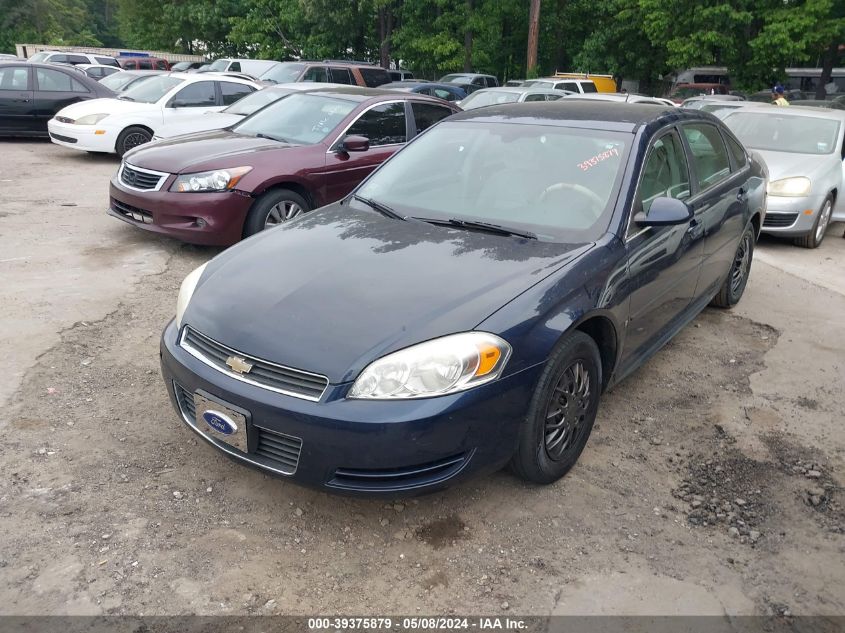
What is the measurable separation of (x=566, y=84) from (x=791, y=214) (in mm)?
13864

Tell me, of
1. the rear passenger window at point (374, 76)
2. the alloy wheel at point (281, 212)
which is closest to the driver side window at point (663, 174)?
the alloy wheel at point (281, 212)

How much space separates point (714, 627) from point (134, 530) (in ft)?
7.60

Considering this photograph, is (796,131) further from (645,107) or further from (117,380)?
(117,380)

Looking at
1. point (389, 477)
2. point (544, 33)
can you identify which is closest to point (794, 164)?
point (389, 477)

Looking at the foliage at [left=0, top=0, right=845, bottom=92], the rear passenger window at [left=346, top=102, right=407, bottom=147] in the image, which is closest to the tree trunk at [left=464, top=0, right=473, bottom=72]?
the foliage at [left=0, top=0, right=845, bottom=92]

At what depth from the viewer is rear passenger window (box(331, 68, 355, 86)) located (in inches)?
741

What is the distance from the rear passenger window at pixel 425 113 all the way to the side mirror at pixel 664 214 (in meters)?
4.56

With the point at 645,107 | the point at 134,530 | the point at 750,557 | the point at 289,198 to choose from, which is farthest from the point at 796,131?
the point at 134,530

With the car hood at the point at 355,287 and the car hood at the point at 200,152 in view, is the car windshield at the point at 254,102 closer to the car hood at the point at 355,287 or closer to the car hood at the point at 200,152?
the car hood at the point at 200,152

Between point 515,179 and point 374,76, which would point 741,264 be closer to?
point 515,179

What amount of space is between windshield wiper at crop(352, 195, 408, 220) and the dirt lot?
149cm

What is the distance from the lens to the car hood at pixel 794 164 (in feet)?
27.1

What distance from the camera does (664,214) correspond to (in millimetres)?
3703

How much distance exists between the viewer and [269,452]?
115 inches
